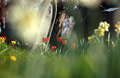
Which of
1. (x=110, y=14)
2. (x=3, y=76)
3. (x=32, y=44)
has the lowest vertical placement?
(x=32, y=44)

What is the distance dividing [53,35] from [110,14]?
247cm

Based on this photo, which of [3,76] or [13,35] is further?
[13,35]

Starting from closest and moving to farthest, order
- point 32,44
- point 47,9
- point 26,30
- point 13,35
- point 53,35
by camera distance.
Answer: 1. point 32,44
2. point 47,9
3. point 26,30
4. point 13,35
5. point 53,35

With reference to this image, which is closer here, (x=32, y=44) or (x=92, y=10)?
(x=32, y=44)

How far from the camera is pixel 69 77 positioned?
0.69m

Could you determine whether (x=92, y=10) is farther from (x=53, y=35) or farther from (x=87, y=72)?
(x=87, y=72)

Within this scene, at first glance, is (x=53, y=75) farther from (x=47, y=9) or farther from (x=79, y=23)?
(x=79, y=23)

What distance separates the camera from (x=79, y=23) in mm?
8141

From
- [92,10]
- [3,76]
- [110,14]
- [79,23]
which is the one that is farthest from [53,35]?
[3,76]

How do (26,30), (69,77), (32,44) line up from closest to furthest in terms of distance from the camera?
(69,77)
(32,44)
(26,30)

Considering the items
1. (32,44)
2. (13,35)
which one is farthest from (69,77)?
(13,35)

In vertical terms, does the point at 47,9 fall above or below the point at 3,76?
above

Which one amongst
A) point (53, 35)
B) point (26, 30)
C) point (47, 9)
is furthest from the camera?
point (53, 35)

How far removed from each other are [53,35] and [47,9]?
1949 mm
